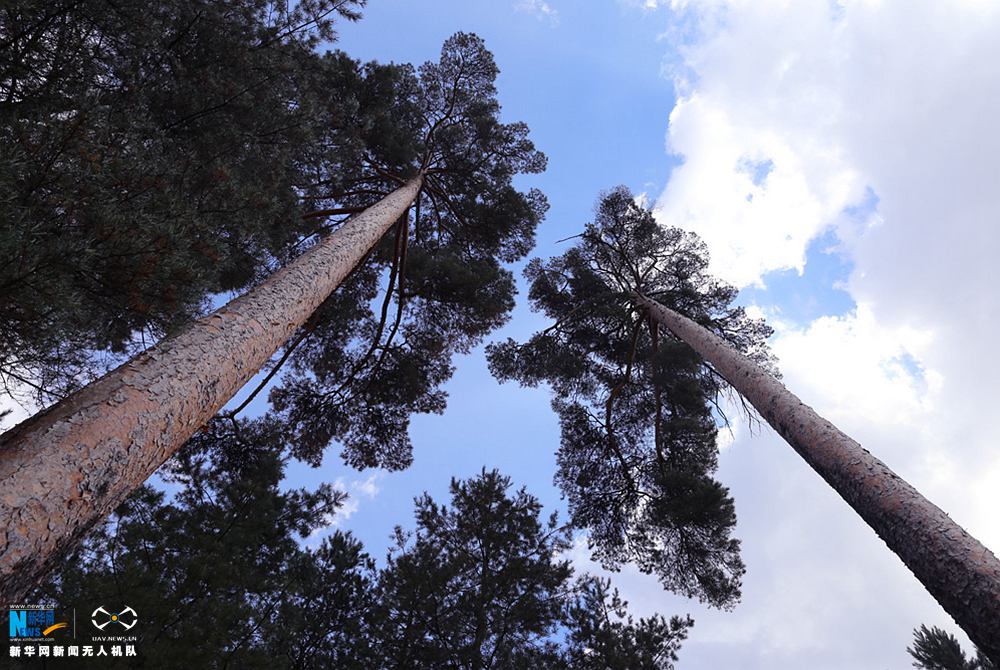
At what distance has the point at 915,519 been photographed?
396 cm

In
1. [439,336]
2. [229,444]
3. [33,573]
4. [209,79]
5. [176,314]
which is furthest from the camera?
[439,336]

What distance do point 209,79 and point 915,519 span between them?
795 centimetres

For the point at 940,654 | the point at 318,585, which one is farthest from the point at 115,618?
the point at 940,654

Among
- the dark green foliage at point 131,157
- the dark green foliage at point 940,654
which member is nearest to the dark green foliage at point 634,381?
the dark green foliage at point 940,654

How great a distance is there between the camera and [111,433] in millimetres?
2570

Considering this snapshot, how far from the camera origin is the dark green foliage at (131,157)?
3523 mm

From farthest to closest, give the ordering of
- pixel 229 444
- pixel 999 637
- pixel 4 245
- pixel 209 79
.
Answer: pixel 229 444 → pixel 209 79 → pixel 999 637 → pixel 4 245

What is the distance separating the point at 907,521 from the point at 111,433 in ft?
17.0

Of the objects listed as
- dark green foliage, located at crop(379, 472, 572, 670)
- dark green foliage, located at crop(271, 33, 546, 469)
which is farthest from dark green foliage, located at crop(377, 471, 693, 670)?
dark green foliage, located at crop(271, 33, 546, 469)

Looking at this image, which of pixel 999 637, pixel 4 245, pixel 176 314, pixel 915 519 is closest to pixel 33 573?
pixel 4 245

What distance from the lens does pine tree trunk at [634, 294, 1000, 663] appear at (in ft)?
10.9

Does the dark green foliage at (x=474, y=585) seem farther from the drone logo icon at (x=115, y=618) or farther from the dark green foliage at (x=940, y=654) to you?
the dark green foliage at (x=940, y=654)

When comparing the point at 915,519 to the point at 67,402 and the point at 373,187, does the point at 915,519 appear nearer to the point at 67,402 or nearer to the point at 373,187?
the point at 67,402

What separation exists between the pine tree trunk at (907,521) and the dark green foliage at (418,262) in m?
6.94
